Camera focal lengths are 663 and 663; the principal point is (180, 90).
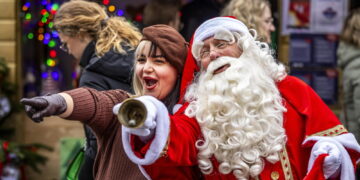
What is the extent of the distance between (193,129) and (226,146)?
0.53 feet

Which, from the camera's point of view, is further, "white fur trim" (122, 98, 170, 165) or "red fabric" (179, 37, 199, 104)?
"red fabric" (179, 37, 199, 104)

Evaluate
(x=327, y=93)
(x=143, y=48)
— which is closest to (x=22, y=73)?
(x=327, y=93)

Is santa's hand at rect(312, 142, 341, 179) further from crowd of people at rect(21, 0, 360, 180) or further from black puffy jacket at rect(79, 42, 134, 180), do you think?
black puffy jacket at rect(79, 42, 134, 180)

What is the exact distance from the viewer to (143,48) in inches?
123

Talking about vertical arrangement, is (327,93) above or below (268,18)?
below

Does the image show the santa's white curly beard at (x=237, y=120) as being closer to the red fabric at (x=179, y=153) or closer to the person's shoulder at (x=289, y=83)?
the red fabric at (x=179, y=153)

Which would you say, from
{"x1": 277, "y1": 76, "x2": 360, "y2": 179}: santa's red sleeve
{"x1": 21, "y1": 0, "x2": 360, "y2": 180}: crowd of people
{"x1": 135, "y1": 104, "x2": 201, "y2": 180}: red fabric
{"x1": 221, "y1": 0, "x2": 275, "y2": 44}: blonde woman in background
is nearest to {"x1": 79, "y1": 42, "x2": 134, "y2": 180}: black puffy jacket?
{"x1": 21, "y1": 0, "x2": 360, "y2": 180}: crowd of people

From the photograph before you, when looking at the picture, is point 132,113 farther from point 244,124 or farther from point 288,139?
point 288,139

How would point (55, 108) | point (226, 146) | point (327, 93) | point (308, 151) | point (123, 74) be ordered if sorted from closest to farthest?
point (55, 108) → point (226, 146) → point (308, 151) → point (123, 74) → point (327, 93)

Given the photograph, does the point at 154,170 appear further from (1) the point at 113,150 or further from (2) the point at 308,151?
(2) the point at 308,151

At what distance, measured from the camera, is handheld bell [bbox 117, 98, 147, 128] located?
2.40 meters

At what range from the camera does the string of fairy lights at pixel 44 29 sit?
6.73 meters

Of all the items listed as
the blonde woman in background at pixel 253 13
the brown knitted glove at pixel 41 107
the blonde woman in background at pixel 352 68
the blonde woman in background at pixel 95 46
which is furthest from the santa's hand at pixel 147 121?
the blonde woman in background at pixel 352 68

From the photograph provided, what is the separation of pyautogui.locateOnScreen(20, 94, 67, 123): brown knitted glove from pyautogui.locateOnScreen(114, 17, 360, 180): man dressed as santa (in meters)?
0.31
